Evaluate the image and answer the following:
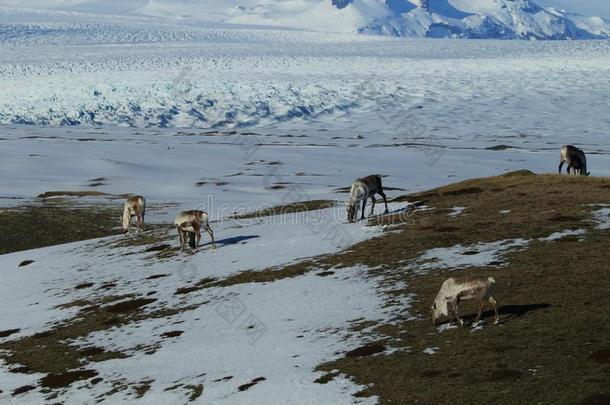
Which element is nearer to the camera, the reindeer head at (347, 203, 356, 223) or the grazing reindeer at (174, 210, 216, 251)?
the grazing reindeer at (174, 210, 216, 251)

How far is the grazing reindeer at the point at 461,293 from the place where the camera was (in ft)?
71.1

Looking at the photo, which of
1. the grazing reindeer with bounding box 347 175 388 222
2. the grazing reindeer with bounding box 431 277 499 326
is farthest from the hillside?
the grazing reindeer with bounding box 347 175 388 222

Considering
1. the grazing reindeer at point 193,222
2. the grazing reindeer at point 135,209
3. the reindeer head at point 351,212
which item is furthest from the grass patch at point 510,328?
the grazing reindeer at point 135,209

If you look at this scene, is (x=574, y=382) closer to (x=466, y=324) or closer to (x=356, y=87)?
(x=466, y=324)

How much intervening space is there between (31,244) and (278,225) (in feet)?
61.3

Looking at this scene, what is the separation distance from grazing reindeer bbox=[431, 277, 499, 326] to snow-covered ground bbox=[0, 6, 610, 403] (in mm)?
2532

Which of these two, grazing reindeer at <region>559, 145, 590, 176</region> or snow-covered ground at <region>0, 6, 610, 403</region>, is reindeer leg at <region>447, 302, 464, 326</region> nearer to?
snow-covered ground at <region>0, 6, 610, 403</region>

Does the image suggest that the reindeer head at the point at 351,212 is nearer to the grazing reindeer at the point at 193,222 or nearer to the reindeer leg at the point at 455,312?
the grazing reindeer at the point at 193,222

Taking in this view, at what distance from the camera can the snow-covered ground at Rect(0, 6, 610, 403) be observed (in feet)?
80.3

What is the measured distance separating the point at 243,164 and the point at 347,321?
78.9 metres

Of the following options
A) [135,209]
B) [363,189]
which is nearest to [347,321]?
[363,189]

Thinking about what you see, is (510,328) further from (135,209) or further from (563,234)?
(135,209)

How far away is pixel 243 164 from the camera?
10288cm

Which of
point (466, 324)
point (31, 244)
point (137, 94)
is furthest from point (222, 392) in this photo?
point (137, 94)
